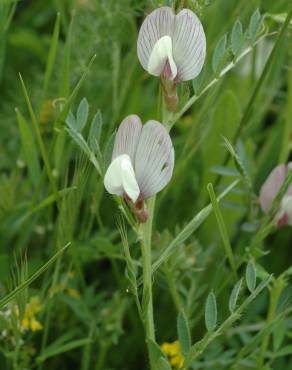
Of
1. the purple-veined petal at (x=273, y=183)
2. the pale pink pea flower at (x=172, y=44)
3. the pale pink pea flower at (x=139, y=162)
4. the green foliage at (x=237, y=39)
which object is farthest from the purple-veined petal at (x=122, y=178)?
the purple-veined petal at (x=273, y=183)

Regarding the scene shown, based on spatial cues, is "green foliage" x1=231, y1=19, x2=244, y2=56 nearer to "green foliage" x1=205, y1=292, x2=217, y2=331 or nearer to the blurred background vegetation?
the blurred background vegetation

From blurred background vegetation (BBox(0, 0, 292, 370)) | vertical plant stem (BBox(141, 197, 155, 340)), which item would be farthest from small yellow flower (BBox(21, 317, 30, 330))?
vertical plant stem (BBox(141, 197, 155, 340))

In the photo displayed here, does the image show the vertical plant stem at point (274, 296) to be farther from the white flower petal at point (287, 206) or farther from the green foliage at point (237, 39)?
the green foliage at point (237, 39)

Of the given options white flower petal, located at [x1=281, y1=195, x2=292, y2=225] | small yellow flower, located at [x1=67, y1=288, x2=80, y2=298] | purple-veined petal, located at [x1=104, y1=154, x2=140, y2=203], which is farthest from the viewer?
small yellow flower, located at [x1=67, y1=288, x2=80, y2=298]

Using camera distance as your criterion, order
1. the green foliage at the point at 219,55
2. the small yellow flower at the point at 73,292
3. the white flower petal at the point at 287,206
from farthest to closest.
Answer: the small yellow flower at the point at 73,292 → the white flower petal at the point at 287,206 → the green foliage at the point at 219,55

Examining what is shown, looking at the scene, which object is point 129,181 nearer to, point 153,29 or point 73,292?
point 153,29

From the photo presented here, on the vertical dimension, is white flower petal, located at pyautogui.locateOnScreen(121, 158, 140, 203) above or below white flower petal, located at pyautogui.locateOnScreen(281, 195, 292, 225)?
above

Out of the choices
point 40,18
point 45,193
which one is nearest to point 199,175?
point 45,193

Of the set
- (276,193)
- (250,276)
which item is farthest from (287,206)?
(250,276)
